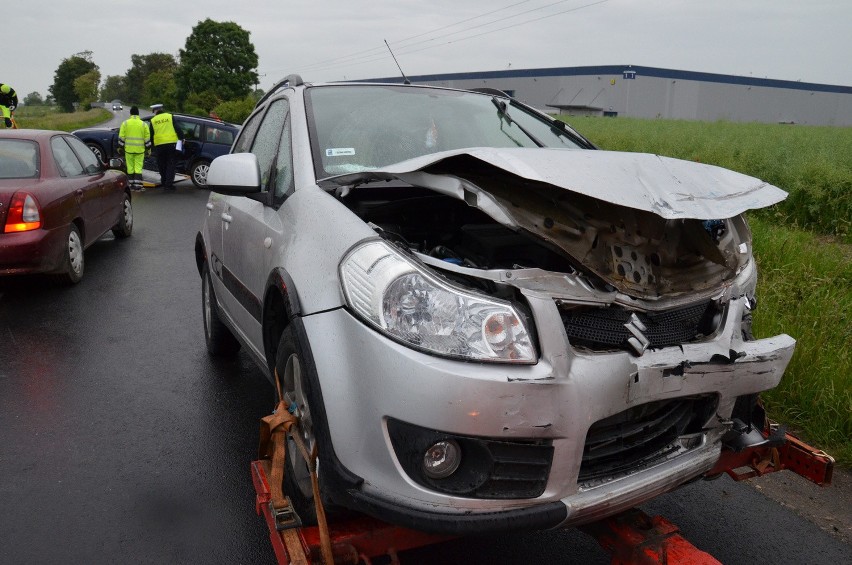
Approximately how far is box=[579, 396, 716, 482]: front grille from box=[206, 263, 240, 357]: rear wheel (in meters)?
3.13

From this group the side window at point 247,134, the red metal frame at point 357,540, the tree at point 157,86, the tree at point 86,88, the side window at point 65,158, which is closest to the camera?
the red metal frame at point 357,540

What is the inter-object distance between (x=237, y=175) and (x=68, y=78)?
14727cm

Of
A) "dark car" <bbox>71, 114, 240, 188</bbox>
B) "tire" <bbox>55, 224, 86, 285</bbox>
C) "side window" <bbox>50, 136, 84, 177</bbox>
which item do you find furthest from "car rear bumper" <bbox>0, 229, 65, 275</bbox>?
"dark car" <bbox>71, 114, 240, 188</bbox>

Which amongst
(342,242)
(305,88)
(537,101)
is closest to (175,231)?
(305,88)

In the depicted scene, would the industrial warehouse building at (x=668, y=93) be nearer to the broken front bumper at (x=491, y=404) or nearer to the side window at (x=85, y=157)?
the side window at (x=85, y=157)

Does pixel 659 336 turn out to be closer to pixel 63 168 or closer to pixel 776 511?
pixel 776 511

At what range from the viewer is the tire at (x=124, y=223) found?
33.1 feet

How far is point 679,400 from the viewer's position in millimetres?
2500

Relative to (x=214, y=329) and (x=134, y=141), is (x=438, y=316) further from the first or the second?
(x=134, y=141)

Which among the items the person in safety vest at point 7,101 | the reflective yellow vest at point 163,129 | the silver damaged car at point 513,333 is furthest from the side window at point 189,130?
the silver damaged car at point 513,333

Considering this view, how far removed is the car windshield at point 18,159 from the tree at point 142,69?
126 meters

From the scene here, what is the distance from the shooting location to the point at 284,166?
3.55m

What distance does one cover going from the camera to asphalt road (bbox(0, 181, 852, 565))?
3.05 meters

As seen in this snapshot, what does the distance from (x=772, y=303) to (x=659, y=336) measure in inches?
141
